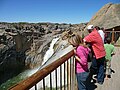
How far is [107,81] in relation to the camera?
22.1 feet

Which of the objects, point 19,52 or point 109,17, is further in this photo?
point 19,52

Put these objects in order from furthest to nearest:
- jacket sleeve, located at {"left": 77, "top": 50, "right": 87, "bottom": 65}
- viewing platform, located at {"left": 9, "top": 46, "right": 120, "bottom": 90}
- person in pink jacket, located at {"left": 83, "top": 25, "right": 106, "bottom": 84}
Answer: person in pink jacket, located at {"left": 83, "top": 25, "right": 106, "bottom": 84} < jacket sleeve, located at {"left": 77, "top": 50, "right": 87, "bottom": 65} < viewing platform, located at {"left": 9, "top": 46, "right": 120, "bottom": 90}

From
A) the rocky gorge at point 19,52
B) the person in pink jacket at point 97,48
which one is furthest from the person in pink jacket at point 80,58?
the rocky gorge at point 19,52

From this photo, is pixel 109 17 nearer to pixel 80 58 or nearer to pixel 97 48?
pixel 97 48

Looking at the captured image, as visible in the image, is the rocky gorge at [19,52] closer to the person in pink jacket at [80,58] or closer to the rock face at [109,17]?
the rock face at [109,17]

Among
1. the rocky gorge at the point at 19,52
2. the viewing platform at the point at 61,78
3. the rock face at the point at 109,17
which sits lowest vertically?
the rocky gorge at the point at 19,52

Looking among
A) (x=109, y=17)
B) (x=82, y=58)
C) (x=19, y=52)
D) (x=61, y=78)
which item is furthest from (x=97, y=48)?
(x=19, y=52)

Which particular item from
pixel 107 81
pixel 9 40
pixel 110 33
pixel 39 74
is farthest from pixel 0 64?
pixel 39 74

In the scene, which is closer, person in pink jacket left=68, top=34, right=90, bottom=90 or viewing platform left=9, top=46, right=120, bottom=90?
viewing platform left=9, top=46, right=120, bottom=90

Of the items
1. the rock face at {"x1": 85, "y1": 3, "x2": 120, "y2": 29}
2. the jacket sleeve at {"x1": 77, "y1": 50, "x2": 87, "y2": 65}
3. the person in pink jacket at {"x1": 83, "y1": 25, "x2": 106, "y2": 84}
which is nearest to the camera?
the jacket sleeve at {"x1": 77, "y1": 50, "x2": 87, "y2": 65}

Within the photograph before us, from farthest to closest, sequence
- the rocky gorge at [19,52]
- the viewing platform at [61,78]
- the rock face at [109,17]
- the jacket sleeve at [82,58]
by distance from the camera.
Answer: the rocky gorge at [19,52] → the rock face at [109,17] → the jacket sleeve at [82,58] → the viewing platform at [61,78]

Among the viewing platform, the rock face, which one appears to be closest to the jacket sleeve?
the viewing platform

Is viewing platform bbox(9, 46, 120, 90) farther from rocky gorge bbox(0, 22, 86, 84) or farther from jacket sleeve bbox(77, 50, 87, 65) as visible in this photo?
rocky gorge bbox(0, 22, 86, 84)

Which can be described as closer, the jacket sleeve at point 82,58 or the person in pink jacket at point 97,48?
the jacket sleeve at point 82,58
